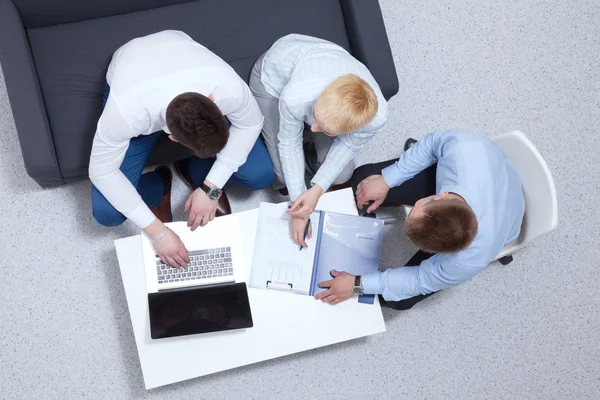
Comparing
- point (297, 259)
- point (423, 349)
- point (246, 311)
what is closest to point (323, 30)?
point (297, 259)

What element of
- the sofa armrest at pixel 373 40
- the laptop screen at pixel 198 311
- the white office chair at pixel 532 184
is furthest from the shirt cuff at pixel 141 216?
the white office chair at pixel 532 184

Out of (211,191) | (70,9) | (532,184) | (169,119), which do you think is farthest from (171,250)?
(532,184)

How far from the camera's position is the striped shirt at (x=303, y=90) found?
167 cm

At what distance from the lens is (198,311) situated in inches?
63.7

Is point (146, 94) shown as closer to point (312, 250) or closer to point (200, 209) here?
point (200, 209)

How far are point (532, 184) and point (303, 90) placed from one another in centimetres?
79

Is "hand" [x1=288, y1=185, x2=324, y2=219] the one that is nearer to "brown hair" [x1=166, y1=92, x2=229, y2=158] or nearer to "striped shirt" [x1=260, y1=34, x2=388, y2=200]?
"striped shirt" [x1=260, y1=34, x2=388, y2=200]

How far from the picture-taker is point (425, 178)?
1.99 metres

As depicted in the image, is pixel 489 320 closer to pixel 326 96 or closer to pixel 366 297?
A: pixel 366 297

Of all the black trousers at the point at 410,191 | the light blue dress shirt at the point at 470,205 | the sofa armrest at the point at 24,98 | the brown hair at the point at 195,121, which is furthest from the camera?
the black trousers at the point at 410,191

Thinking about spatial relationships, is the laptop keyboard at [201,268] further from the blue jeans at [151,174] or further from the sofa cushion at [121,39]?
the sofa cushion at [121,39]

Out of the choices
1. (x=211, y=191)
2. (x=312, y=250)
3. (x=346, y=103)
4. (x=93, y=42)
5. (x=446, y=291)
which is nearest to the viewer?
(x=346, y=103)

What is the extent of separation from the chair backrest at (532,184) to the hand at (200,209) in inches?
38.8

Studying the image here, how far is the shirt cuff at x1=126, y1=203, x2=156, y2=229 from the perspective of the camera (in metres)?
1.71
